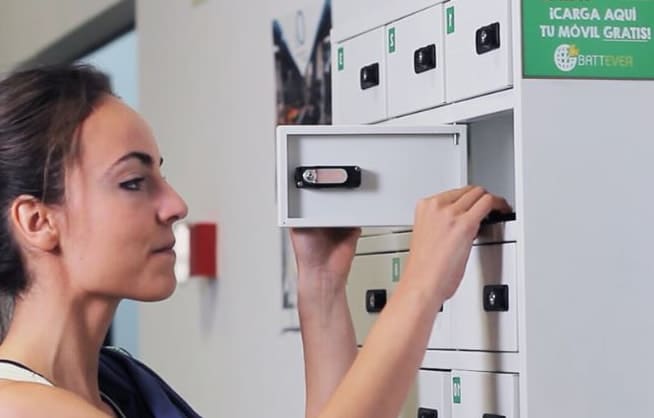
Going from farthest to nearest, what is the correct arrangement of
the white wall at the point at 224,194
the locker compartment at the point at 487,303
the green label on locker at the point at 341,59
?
1. the white wall at the point at 224,194
2. the green label on locker at the point at 341,59
3. the locker compartment at the point at 487,303

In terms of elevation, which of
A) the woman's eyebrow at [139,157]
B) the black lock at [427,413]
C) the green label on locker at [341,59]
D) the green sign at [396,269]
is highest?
the green label on locker at [341,59]

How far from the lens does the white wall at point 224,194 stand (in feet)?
10.5

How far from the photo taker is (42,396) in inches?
57.7

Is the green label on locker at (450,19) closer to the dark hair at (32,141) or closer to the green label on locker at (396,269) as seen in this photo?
the green label on locker at (396,269)

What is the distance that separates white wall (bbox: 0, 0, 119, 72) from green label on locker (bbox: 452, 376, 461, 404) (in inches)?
123

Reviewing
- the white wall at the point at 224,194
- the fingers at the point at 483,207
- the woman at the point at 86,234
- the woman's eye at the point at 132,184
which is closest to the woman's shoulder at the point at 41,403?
the woman at the point at 86,234

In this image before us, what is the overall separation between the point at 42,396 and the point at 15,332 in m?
0.18

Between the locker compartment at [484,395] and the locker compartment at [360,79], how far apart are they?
0.40 meters

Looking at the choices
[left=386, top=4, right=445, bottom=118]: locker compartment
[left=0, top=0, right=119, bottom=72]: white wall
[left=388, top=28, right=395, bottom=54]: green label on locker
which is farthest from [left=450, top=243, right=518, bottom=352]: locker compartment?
[left=0, top=0, right=119, bottom=72]: white wall

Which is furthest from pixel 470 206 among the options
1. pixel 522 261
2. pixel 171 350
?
pixel 171 350

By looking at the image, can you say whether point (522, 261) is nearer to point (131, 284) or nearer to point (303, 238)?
point (303, 238)

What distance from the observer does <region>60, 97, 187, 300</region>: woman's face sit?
A: 5.18ft

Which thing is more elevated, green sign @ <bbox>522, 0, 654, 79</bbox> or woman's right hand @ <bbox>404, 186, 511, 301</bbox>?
green sign @ <bbox>522, 0, 654, 79</bbox>

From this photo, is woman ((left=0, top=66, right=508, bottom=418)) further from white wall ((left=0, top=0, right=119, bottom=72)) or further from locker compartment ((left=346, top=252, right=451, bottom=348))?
white wall ((left=0, top=0, right=119, bottom=72))
